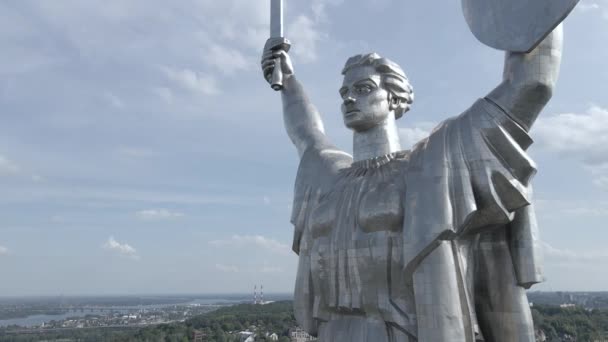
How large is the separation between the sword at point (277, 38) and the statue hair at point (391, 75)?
2205 mm

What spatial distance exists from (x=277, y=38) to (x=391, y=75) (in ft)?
9.81

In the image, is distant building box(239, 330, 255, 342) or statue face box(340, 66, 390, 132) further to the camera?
distant building box(239, 330, 255, 342)

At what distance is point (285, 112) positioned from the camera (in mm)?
10117

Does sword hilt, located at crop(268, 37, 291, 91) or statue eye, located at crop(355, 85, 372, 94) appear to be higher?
sword hilt, located at crop(268, 37, 291, 91)

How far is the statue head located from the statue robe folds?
0.82 metres

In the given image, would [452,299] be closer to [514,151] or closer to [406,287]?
[406,287]

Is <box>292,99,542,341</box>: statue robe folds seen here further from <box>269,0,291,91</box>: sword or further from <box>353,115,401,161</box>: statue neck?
<box>269,0,291,91</box>: sword

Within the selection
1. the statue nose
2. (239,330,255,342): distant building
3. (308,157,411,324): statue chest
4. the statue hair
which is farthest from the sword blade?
(239,330,255,342): distant building

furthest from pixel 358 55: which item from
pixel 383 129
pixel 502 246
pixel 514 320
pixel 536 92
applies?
pixel 514 320

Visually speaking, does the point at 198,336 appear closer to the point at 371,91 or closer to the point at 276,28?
the point at 276,28

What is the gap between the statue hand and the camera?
10164mm

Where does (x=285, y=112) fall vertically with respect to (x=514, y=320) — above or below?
above

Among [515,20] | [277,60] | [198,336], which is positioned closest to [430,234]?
[515,20]

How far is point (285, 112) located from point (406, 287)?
4.57m
